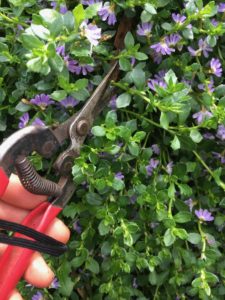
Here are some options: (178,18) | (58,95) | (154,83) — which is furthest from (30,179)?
(178,18)

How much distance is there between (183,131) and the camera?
2.58ft

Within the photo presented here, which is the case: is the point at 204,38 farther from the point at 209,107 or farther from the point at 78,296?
the point at 78,296

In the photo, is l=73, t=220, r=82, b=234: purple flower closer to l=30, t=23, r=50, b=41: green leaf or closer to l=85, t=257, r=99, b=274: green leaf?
l=85, t=257, r=99, b=274: green leaf

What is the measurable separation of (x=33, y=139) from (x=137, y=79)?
0.59ft

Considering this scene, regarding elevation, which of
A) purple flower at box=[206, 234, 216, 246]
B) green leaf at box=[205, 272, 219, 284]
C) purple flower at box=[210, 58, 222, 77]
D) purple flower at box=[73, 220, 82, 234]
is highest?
purple flower at box=[210, 58, 222, 77]

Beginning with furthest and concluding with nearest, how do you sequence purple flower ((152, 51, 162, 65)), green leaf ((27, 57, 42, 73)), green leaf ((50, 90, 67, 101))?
1. purple flower ((152, 51, 162, 65))
2. green leaf ((50, 90, 67, 101))
3. green leaf ((27, 57, 42, 73))

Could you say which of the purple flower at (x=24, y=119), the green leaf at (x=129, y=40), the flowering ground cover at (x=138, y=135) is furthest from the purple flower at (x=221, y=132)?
the purple flower at (x=24, y=119)

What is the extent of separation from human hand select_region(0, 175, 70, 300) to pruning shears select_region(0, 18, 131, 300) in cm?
1

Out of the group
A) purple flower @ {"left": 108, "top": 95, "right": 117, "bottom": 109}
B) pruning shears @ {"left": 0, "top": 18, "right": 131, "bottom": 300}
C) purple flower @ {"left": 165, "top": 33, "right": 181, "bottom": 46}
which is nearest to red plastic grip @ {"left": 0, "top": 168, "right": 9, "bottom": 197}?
pruning shears @ {"left": 0, "top": 18, "right": 131, "bottom": 300}

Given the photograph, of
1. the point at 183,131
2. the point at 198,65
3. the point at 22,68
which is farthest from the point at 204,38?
the point at 22,68

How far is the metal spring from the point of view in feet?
2.21

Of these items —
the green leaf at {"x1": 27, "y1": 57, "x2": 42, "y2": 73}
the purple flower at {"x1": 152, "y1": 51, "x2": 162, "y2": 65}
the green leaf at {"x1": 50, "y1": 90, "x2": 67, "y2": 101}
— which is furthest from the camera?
the purple flower at {"x1": 152, "y1": 51, "x2": 162, "y2": 65}

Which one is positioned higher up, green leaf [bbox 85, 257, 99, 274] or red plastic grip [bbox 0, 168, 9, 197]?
red plastic grip [bbox 0, 168, 9, 197]

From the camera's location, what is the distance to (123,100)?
0.77 m
